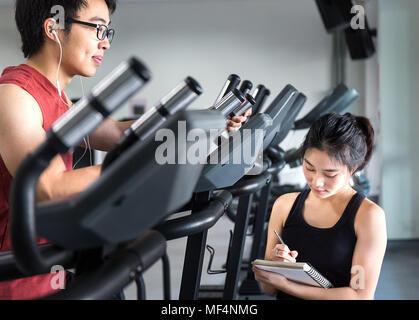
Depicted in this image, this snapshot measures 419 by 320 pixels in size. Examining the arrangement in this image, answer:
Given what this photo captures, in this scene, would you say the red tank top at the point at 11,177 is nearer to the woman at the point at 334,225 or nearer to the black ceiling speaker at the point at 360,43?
the woman at the point at 334,225

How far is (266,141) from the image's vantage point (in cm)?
153

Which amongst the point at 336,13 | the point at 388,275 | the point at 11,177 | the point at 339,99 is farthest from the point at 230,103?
the point at 336,13

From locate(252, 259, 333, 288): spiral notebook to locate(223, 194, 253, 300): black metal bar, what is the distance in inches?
30.7

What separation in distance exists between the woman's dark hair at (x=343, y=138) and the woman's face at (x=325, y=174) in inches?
0.6

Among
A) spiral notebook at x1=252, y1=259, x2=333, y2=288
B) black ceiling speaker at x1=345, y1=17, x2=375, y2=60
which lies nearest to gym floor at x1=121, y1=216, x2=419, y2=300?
spiral notebook at x1=252, y1=259, x2=333, y2=288

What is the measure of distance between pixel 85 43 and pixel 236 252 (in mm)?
1169

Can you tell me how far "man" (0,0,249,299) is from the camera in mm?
1090

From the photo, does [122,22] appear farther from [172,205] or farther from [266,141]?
[172,205]

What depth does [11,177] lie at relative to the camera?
4.00 ft

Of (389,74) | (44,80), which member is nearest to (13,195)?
(44,80)

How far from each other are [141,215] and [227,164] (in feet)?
1.78

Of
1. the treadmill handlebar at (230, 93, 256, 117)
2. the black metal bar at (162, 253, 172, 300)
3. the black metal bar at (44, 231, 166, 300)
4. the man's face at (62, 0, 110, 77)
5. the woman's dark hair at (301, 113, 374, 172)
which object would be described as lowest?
the black metal bar at (162, 253, 172, 300)

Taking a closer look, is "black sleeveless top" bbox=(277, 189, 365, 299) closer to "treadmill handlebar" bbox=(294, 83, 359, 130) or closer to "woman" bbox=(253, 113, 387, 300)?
"woman" bbox=(253, 113, 387, 300)

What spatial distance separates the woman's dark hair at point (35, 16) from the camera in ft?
4.17
